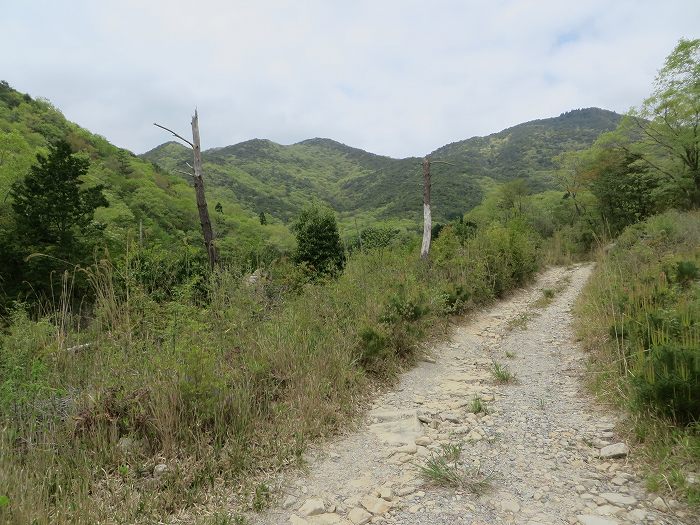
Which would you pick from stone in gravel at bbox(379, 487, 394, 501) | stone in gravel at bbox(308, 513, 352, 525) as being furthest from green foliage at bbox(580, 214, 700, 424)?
stone in gravel at bbox(308, 513, 352, 525)

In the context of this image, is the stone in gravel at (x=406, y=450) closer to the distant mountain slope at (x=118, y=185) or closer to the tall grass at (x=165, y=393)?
the tall grass at (x=165, y=393)

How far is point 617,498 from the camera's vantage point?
238 cm

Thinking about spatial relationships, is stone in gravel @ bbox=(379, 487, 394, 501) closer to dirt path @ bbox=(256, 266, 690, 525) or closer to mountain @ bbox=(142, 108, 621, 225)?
dirt path @ bbox=(256, 266, 690, 525)

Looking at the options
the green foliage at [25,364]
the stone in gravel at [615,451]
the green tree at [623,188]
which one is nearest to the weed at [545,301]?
the stone in gravel at [615,451]

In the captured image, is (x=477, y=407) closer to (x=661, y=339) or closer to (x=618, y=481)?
(x=618, y=481)

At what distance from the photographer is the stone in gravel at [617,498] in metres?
2.34

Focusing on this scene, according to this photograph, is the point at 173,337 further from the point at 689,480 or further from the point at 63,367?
the point at 689,480

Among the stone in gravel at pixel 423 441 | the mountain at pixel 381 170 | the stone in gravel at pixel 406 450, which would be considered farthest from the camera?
the mountain at pixel 381 170

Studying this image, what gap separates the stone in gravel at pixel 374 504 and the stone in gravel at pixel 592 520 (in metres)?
1.06

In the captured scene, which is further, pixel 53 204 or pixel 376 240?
pixel 53 204

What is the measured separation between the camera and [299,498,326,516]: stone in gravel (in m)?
2.51

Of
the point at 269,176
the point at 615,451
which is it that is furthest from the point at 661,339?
the point at 269,176

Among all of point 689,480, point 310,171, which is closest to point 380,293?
point 689,480

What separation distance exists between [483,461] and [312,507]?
1250mm
